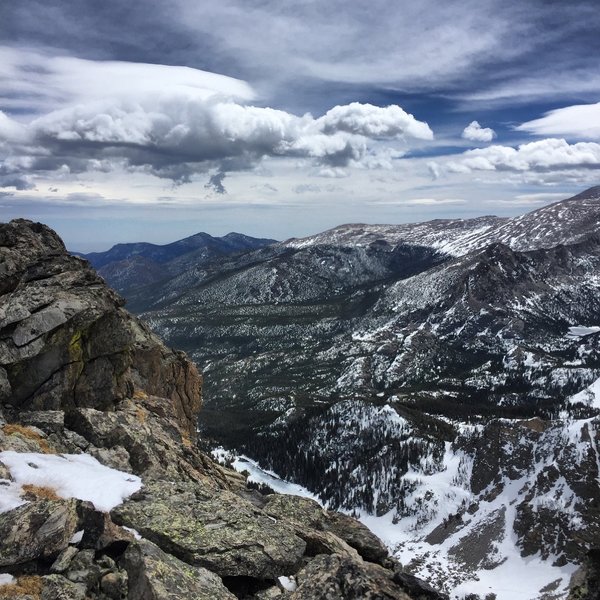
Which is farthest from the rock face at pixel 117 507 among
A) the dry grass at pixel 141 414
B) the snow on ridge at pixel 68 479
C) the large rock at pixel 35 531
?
the snow on ridge at pixel 68 479

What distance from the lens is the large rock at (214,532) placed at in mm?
26766

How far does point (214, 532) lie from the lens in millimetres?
28453

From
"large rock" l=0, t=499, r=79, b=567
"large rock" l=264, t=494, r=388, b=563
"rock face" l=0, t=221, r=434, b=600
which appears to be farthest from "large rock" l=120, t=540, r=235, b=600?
"large rock" l=264, t=494, r=388, b=563

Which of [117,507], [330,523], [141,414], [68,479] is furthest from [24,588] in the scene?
[141,414]

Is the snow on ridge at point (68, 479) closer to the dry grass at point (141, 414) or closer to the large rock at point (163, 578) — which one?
the large rock at point (163, 578)

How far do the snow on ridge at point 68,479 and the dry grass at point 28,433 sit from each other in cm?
155

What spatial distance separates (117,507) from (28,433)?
12.9m

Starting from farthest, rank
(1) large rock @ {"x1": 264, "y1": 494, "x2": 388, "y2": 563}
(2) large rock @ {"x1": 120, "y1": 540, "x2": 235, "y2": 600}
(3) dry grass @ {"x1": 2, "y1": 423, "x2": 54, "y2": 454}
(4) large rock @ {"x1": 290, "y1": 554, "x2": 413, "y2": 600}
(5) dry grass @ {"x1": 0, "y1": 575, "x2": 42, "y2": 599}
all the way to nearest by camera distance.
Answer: (1) large rock @ {"x1": 264, "y1": 494, "x2": 388, "y2": 563}
(3) dry grass @ {"x1": 2, "y1": 423, "x2": 54, "y2": 454}
(4) large rock @ {"x1": 290, "y1": 554, "x2": 413, "y2": 600}
(2) large rock @ {"x1": 120, "y1": 540, "x2": 235, "y2": 600}
(5) dry grass @ {"x1": 0, "y1": 575, "x2": 42, "y2": 599}

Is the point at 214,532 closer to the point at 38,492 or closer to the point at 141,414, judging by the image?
the point at 38,492

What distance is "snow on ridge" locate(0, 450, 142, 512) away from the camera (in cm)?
2875

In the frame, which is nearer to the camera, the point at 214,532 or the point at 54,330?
the point at 214,532

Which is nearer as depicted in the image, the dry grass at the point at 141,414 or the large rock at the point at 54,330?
the large rock at the point at 54,330

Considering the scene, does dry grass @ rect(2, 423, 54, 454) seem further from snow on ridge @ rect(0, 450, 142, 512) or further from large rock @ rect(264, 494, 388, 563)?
large rock @ rect(264, 494, 388, 563)

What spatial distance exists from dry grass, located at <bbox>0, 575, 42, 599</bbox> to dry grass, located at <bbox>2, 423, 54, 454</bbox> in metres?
15.4
